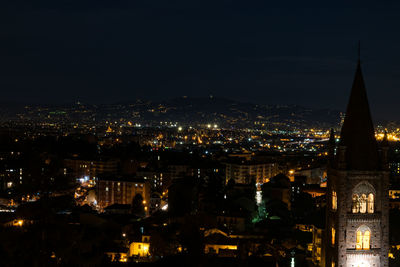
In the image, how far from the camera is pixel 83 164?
86.6 m

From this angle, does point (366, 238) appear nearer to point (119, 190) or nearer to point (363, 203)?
point (363, 203)

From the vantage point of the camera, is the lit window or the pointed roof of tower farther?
the lit window

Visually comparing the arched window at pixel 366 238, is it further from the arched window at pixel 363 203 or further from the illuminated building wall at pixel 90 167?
the illuminated building wall at pixel 90 167

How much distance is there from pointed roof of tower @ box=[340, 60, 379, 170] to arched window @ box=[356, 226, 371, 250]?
283cm

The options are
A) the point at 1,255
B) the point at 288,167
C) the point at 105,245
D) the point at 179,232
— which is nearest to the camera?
the point at 1,255

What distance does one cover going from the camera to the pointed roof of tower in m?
21.1

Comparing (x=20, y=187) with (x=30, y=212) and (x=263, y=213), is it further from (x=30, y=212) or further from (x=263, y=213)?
(x=263, y=213)

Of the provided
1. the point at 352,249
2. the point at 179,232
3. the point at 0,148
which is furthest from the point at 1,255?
the point at 0,148

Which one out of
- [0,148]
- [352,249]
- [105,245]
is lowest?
[105,245]

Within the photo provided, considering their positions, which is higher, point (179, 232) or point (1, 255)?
point (1, 255)

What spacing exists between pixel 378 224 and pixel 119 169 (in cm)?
6732

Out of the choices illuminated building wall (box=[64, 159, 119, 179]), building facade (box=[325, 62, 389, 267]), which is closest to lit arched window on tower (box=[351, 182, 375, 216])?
building facade (box=[325, 62, 389, 267])

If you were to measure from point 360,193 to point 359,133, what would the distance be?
9.01 ft

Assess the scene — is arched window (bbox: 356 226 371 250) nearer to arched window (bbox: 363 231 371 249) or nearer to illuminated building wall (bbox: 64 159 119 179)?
arched window (bbox: 363 231 371 249)
